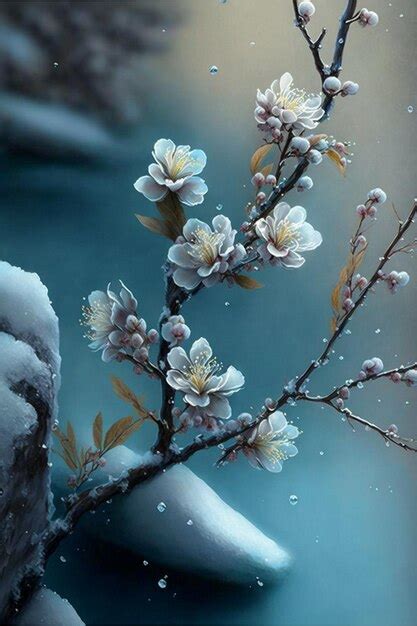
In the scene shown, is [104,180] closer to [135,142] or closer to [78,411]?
[135,142]

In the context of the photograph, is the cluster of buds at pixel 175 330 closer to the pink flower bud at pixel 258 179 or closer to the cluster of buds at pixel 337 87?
the pink flower bud at pixel 258 179

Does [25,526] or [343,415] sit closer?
[25,526]

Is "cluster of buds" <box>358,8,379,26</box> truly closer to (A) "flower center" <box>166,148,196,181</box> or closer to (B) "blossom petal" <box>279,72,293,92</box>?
(B) "blossom petal" <box>279,72,293,92</box>

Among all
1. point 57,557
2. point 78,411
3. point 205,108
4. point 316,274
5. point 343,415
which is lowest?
point 57,557

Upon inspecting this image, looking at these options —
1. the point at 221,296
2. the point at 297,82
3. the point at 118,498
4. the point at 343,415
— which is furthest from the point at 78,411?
the point at 297,82

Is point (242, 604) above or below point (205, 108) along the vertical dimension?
below

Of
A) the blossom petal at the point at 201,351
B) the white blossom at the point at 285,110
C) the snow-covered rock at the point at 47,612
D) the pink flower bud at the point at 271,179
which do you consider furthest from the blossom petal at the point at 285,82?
the snow-covered rock at the point at 47,612

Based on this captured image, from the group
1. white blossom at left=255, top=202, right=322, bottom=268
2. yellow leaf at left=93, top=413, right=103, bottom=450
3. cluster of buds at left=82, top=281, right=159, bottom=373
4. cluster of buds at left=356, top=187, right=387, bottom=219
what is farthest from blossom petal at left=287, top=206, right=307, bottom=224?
yellow leaf at left=93, top=413, right=103, bottom=450
